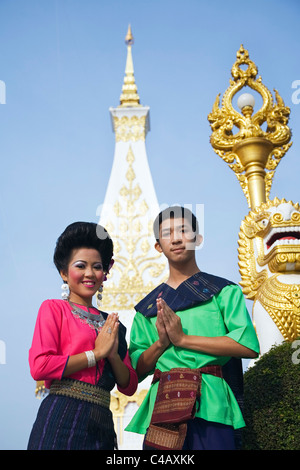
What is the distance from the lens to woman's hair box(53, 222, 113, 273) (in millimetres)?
2398

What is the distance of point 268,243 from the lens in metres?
4.52

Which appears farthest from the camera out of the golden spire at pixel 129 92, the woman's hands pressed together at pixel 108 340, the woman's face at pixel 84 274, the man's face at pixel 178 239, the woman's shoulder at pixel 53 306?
the golden spire at pixel 129 92

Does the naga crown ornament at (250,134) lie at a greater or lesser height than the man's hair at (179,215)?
greater

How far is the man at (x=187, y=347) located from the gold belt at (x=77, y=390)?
261mm

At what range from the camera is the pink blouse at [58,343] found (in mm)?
2043

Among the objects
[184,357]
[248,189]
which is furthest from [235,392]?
[248,189]

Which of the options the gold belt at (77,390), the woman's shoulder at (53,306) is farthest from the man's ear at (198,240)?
the gold belt at (77,390)

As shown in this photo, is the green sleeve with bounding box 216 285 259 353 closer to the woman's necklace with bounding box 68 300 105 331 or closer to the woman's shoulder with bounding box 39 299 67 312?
the woman's necklace with bounding box 68 300 105 331

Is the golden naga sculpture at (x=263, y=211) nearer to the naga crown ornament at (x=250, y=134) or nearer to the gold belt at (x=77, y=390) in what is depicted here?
the naga crown ornament at (x=250, y=134)

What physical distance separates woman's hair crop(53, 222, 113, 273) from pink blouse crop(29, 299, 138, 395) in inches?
8.5

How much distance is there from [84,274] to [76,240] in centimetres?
16

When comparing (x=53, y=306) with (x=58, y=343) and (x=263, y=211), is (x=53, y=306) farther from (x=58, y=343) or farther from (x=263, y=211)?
(x=263, y=211)

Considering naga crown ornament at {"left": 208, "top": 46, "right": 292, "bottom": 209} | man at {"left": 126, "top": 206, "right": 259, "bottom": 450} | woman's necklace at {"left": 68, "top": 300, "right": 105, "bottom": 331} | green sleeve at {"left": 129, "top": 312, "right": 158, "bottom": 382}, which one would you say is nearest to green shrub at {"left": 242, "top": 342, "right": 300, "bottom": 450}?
man at {"left": 126, "top": 206, "right": 259, "bottom": 450}
